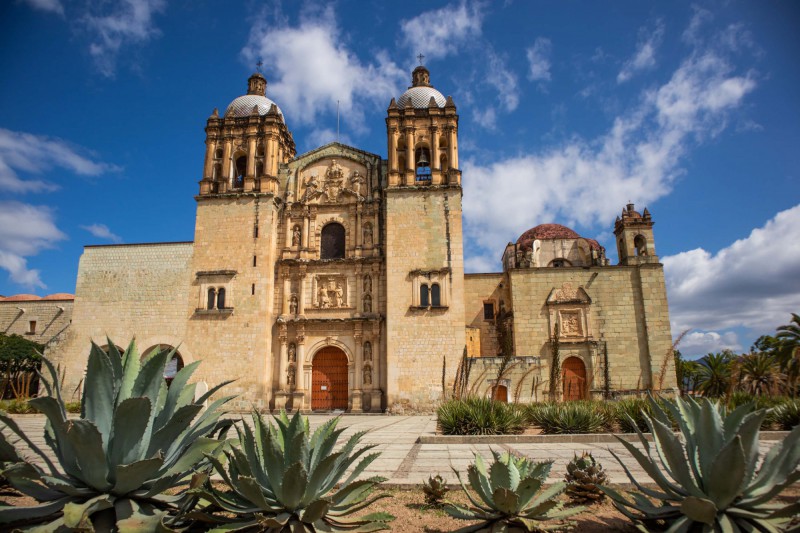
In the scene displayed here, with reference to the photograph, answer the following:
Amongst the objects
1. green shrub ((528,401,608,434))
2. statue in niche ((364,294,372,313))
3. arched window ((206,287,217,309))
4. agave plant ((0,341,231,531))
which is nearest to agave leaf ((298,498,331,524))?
agave plant ((0,341,231,531))

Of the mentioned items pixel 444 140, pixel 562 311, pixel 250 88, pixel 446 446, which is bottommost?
pixel 446 446

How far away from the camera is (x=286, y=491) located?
2936 mm

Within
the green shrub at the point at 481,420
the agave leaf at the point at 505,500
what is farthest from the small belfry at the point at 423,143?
the agave leaf at the point at 505,500

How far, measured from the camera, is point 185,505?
309 centimetres

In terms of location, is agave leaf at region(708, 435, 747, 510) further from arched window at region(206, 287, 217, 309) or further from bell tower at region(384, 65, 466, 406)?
arched window at region(206, 287, 217, 309)

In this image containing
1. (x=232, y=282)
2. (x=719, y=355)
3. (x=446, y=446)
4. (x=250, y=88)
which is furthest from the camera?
(x=719, y=355)

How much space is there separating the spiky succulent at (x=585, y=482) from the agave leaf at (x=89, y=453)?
3639 mm

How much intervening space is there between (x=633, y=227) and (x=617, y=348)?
Result: 5710 mm

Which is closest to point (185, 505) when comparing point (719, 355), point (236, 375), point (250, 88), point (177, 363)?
point (236, 375)

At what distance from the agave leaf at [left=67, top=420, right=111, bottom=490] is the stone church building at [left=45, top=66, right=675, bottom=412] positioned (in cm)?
1633

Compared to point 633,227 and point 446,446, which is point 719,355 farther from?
point 446,446

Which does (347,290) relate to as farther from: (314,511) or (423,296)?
(314,511)

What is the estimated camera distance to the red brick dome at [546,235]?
25547 mm

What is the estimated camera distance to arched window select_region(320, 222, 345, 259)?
71.5ft
